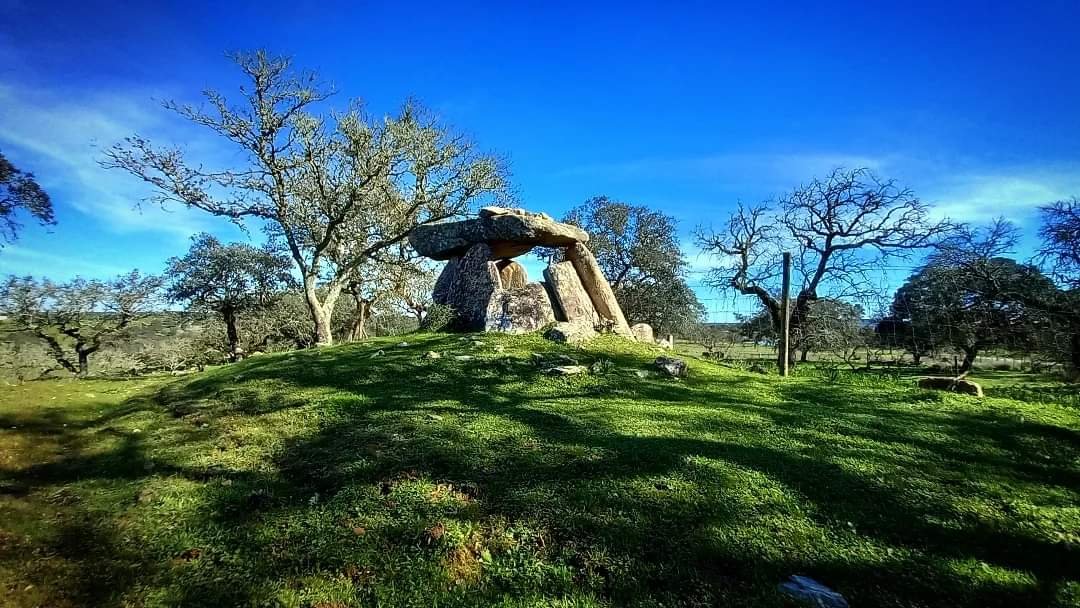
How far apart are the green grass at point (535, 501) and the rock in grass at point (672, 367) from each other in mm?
1620

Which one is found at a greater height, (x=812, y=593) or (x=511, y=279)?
(x=511, y=279)

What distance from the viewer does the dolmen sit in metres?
12.7

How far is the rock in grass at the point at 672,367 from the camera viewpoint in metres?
9.03

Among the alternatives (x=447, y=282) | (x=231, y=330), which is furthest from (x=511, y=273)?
(x=231, y=330)

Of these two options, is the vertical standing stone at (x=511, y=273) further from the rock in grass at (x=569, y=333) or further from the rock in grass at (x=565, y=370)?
the rock in grass at (x=565, y=370)

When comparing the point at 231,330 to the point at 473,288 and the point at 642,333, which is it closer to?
the point at 473,288

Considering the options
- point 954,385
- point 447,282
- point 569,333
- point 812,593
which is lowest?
point 812,593

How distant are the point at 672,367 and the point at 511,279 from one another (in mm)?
8023

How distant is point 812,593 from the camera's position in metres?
2.90

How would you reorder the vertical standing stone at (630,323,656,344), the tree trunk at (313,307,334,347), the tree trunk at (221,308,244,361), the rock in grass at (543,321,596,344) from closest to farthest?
1. the rock in grass at (543,321,596,344)
2. the vertical standing stone at (630,323,656,344)
3. the tree trunk at (313,307,334,347)
4. the tree trunk at (221,308,244,361)

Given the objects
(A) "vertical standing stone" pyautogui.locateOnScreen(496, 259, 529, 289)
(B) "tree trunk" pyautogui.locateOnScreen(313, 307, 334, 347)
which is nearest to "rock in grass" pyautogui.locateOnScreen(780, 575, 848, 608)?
(A) "vertical standing stone" pyautogui.locateOnScreen(496, 259, 529, 289)

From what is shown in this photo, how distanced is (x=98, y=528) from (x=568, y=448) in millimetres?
3803

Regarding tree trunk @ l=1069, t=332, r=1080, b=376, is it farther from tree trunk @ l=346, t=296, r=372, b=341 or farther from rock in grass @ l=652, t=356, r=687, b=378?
tree trunk @ l=346, t=296, r=372, b=341

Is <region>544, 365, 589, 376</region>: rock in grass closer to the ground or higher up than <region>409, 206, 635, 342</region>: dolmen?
closer to the ground
